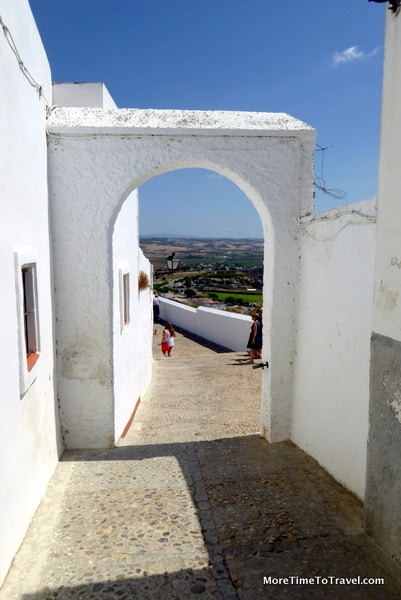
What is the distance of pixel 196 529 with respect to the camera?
3486 millimetres

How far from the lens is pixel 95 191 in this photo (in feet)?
15.7

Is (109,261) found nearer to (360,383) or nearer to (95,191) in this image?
(95,191)

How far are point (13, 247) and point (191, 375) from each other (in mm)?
6866

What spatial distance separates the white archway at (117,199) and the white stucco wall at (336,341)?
303mm

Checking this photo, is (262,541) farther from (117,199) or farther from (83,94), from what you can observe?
(83,94)

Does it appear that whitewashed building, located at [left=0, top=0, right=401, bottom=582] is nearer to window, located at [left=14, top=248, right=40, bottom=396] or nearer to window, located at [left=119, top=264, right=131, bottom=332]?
window, located at [left=14, top=248, right=40, bottom=396]

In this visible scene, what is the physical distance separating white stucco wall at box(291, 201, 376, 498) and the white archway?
0.99 ft

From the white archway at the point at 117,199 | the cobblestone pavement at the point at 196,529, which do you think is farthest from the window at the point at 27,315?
the cobblestone pavement at the point at 196,529

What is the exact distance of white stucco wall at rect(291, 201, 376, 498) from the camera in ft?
12.1

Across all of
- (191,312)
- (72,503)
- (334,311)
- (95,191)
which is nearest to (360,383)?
(334,311)

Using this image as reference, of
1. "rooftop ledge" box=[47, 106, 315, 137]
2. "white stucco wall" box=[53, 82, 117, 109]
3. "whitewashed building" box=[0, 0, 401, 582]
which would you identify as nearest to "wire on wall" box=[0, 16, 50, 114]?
"whitewashed building" box=[0, 0, 401, 582]

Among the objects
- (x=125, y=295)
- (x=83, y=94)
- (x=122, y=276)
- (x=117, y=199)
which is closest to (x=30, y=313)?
(x=117, y=199)

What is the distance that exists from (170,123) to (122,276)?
7.23 ft

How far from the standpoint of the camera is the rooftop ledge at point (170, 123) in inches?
187
